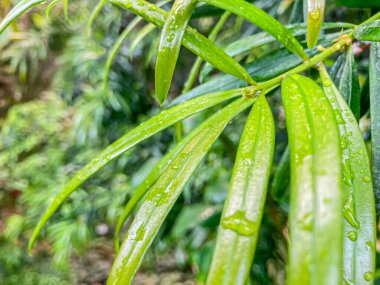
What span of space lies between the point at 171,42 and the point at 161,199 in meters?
0.11

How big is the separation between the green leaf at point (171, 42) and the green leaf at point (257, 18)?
0.03 m

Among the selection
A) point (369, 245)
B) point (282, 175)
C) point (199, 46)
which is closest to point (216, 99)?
point (199, 46)

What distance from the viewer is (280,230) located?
0.68 metres

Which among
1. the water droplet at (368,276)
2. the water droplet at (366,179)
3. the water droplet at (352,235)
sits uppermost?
the water droplet at (366,179)

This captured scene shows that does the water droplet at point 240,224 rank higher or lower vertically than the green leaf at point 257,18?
lower

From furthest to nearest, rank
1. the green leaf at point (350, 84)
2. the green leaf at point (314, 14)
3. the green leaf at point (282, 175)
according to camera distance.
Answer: the green leaf at point (282, 175) → the green leaf at point (350, 84) → the green leaf at point (314, 14)

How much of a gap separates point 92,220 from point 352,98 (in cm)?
116

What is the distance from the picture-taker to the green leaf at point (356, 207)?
21cm

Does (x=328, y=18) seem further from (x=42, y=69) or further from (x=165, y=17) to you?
(x=42, y=69)

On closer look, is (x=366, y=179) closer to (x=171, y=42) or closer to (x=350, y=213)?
(x=350, y=213)

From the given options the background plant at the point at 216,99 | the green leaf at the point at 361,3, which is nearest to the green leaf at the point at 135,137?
the background plant at the point at 216,99

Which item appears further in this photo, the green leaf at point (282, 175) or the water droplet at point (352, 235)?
the green leaf at point (282, 175)

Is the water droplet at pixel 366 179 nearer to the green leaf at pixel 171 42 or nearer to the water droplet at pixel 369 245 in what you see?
the water droplet at pixel 369 245

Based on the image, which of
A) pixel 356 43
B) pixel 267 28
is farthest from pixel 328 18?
pixel 267 28
